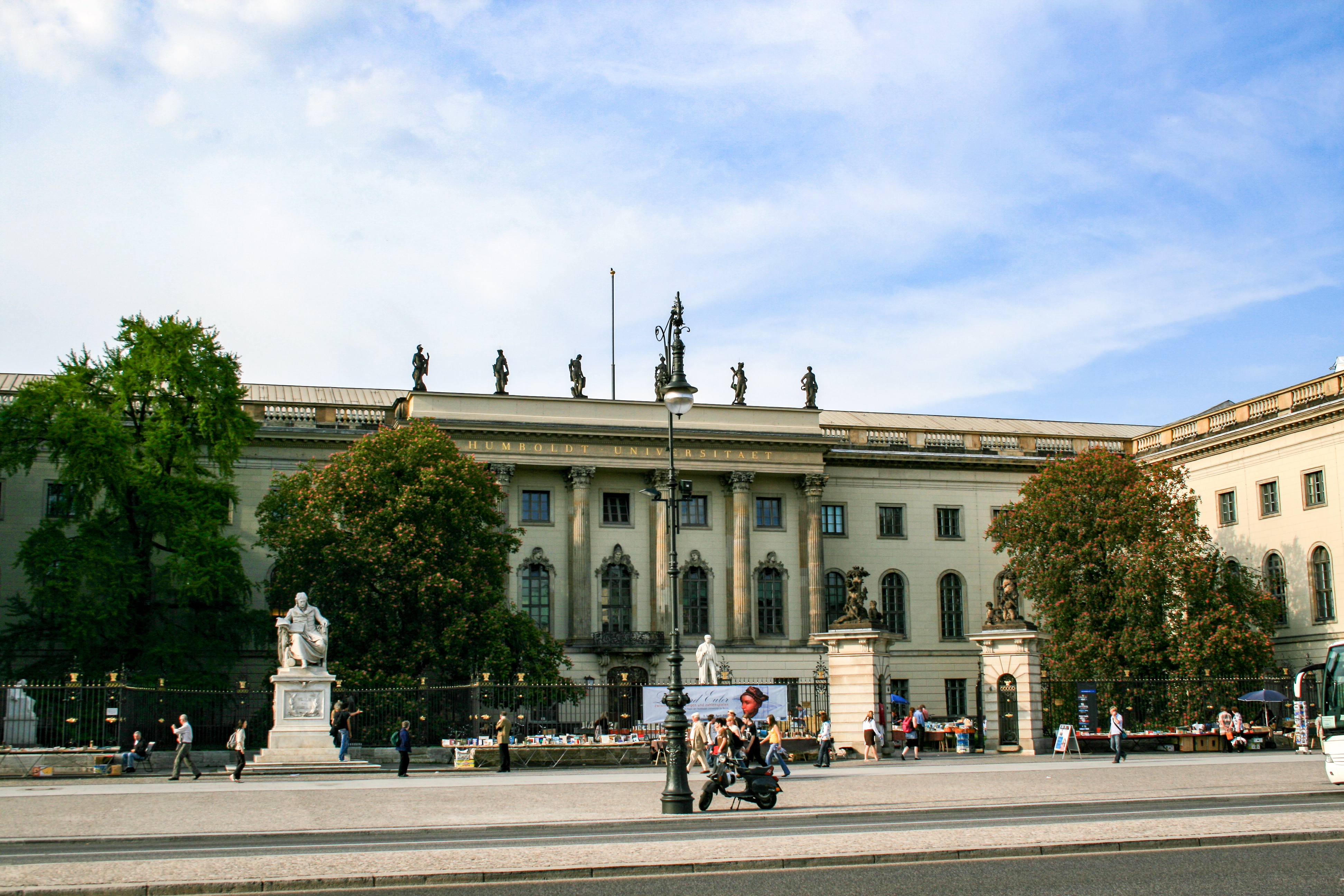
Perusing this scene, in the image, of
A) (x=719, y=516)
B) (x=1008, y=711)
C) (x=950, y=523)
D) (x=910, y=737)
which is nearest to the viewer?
(x=910, y=737)

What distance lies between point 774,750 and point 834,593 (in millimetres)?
40564

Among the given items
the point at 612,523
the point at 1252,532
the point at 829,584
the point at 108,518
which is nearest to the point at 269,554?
the point at 108,518

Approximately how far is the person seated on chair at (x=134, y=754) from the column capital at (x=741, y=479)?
31170mm

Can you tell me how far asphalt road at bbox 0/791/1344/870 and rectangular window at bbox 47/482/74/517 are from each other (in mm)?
34458

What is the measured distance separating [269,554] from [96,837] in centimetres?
3487

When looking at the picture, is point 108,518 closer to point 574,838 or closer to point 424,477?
point 424,477

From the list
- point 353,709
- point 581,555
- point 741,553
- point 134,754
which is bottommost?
point 134,754

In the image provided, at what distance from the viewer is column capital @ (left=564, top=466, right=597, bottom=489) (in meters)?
63.3

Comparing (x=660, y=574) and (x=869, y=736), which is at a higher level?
(x=660, y=574)

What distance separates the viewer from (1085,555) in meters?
55.8

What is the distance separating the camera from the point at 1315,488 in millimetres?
55562

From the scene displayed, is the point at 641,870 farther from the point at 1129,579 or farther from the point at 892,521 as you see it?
the point at 892,521

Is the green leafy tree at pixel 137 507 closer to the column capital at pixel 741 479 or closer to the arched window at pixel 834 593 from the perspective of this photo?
the column capital at pixel 741 479

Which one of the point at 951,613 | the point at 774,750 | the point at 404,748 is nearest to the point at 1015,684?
the point at 774,750
